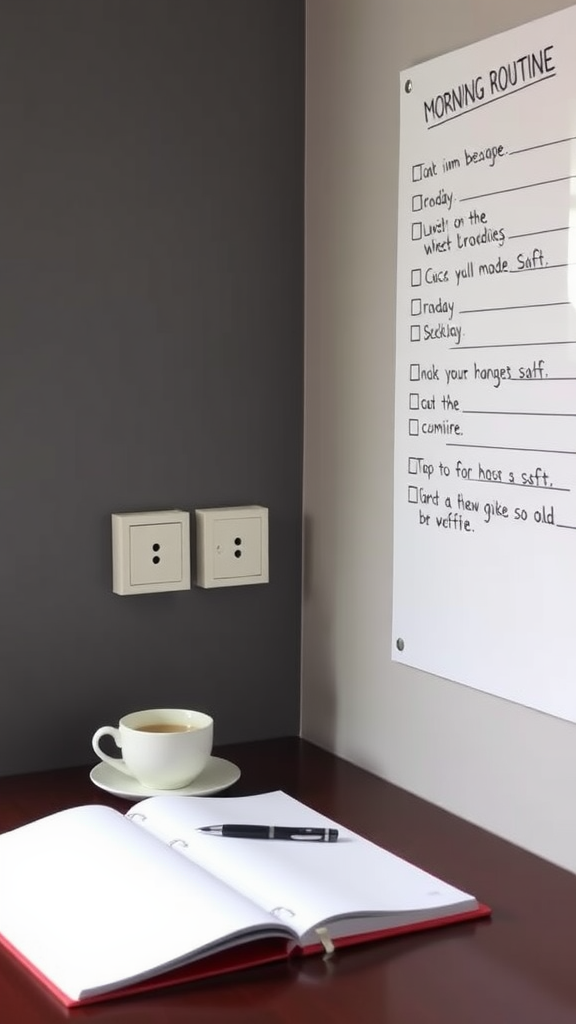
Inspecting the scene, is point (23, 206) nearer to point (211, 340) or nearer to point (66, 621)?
point (211, 340)

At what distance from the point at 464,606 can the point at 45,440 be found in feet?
1.66

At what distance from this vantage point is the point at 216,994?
0.97 m

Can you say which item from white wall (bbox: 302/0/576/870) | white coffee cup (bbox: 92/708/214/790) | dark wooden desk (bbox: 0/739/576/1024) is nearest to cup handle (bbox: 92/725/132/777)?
white coffee cup (bbox: 92/708/214/790)

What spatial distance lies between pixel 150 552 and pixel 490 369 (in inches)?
18.3

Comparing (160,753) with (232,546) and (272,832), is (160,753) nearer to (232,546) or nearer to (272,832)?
(272,832)

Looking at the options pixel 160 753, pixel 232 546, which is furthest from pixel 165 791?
pixel 232 546

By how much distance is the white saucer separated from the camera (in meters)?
1.34

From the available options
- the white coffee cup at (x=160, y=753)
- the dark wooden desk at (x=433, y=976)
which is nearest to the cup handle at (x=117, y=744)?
the white coffee cup at (x=160, y=753)

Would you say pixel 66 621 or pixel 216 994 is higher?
pixel 66 621

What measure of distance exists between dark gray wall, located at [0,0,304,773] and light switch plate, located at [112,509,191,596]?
0.09ft

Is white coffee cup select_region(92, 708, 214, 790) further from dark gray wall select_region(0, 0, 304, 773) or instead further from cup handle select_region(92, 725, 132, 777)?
A: dark gray wall select_region(0, 0, 304, 773)

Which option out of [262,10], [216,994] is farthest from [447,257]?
[216,994]

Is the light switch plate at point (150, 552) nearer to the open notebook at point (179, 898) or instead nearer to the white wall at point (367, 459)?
the white wall at point (367, 459)

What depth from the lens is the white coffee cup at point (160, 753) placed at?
133cm
